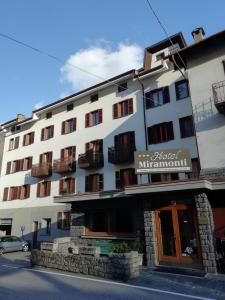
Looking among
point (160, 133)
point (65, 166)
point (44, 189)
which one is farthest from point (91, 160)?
point (44, 189)

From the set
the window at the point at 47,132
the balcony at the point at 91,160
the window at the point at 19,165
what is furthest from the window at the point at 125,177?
the window at the point at 19,165

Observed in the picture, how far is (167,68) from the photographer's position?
2119 centimetres

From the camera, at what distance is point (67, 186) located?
24719mm

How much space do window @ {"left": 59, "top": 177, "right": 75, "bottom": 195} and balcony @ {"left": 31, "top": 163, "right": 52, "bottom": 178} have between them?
1.86m

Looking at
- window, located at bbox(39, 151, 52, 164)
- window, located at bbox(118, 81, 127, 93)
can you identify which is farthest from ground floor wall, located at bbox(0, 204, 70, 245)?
window, located at bbox(118, 81, 127, 93)

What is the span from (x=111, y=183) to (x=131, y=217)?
6.60 meters

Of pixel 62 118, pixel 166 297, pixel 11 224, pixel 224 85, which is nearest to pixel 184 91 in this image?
pixel 224 85

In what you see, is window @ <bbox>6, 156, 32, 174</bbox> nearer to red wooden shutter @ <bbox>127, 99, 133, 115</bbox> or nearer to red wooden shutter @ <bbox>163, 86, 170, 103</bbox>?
red wooden shutter @ <bbox>127, 99, 133, 115</bbox>

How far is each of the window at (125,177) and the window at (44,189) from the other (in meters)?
8.39

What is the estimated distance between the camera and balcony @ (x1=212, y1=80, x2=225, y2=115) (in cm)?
1342

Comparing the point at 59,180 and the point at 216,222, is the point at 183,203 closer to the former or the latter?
the point at 216,222

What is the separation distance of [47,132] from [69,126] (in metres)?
3.49

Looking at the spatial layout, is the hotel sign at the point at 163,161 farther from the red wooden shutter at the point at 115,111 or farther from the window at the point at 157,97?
the red wooden shutter at the point at 115,111

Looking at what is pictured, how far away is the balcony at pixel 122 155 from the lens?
2073 centimetres
